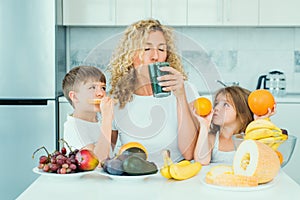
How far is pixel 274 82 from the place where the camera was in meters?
3.62

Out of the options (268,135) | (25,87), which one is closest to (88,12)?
(25,87)

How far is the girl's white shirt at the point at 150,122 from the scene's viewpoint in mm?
1594

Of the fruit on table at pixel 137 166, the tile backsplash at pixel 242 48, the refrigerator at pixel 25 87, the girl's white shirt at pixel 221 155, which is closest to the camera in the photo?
the fruit on table at pixel 137 166

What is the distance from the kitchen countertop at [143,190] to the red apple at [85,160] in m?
0.04

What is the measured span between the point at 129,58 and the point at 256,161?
0.46 metres

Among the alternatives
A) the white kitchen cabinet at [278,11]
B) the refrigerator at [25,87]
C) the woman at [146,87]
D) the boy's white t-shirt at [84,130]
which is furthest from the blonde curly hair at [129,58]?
the white kitchen cabinet at [278,11]

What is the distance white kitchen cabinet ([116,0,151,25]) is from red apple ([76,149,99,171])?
6.94 ft

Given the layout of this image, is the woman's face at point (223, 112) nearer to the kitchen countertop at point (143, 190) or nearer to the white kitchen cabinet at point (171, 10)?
the kitchen countertop at point (143, 190)

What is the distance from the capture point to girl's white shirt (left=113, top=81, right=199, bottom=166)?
5.23ft

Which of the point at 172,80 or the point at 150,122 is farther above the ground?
the point at 172,80

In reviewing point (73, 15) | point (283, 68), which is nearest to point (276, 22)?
point (283, 68)

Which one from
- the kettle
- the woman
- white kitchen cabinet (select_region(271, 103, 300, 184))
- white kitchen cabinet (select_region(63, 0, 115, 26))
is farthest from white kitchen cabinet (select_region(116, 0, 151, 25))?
the woman

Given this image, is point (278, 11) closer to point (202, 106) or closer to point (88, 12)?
point (88, 12)

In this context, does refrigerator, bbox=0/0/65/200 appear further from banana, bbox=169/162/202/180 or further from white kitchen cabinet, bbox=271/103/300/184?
banana, bbox=169/162/202/180
